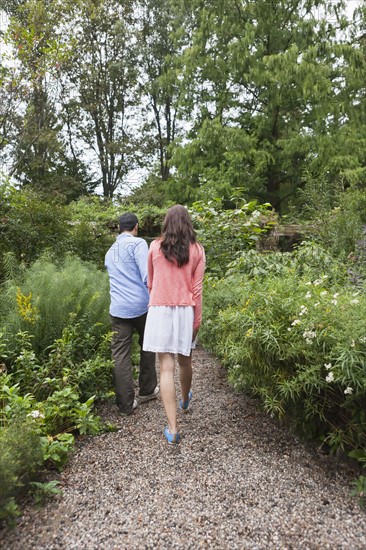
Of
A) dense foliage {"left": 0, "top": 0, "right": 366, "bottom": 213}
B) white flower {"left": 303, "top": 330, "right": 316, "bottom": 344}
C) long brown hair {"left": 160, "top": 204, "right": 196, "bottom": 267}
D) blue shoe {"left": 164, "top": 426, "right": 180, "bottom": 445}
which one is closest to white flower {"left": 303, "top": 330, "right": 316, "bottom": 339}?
white flower {"left": 303, "top": 330, "right": 316, "bottom": 344}

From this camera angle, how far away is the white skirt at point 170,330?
114 inches

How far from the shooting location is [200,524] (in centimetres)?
204

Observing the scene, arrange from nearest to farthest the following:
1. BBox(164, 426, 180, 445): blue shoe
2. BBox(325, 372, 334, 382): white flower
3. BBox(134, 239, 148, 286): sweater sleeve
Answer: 1. BBox(325, 372, 334, 382): white flower
2. BBox(164, 426, 180, 445): blue shoe
3. BBox(134, 239, 148, 286): sweater sleeve

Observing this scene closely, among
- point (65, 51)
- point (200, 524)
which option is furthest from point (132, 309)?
point (65, 51)

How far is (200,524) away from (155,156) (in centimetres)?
2108

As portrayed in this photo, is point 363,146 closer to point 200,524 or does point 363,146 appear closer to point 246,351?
point 246,351

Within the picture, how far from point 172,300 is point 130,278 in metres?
0.69

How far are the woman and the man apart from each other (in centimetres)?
49

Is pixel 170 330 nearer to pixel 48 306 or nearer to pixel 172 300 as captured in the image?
pixel 172 300

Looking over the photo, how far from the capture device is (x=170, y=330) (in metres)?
2.91

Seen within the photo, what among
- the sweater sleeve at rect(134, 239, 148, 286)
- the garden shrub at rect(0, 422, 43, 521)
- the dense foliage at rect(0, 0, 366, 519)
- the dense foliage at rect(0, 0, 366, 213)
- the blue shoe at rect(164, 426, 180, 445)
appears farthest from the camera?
the dense foliage at rect(0, 0, 366, 213)

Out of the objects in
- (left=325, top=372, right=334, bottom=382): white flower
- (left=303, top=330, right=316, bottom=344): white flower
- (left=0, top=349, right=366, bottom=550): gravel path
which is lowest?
(left=0, top=349, right=366, bottom=550): gravel path

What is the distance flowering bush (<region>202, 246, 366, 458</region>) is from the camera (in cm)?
221

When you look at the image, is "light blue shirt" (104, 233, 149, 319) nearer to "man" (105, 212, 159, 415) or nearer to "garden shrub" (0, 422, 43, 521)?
"man" (105, 212, 159, 415)
